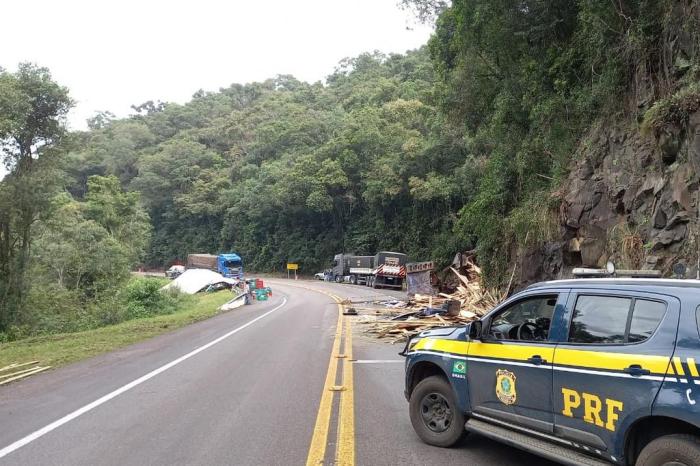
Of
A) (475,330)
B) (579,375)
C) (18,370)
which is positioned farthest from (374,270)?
(579,375)

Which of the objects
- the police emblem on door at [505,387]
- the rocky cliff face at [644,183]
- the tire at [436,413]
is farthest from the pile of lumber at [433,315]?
the police emblem on door at [505,387]

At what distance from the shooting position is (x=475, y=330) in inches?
211

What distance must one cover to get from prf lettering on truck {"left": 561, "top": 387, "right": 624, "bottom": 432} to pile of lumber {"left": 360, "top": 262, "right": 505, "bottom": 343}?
6.97 m

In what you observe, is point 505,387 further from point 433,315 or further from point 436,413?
point 433,315

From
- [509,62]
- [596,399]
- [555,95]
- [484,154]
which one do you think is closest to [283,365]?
[596,399]

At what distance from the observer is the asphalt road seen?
5445 millimetres

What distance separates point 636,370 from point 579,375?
486mm

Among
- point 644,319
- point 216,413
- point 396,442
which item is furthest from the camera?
point 216,413

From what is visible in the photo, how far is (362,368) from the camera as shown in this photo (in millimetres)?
10219

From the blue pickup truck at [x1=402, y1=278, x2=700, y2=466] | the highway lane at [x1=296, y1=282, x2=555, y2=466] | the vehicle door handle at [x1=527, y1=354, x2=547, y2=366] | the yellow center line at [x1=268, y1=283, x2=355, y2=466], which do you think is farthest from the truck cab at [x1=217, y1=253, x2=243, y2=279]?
the vehicle door handle at [x1=527, y1=354, x2=547, y2=366]

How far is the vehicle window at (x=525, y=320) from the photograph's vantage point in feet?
16.5

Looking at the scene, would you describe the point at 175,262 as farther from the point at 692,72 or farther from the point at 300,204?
the point at 692,72

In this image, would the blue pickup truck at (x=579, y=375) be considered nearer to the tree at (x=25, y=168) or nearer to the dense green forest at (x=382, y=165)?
the dense green forest at (x=382, y=165)

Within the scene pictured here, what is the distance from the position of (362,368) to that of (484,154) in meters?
27.1
